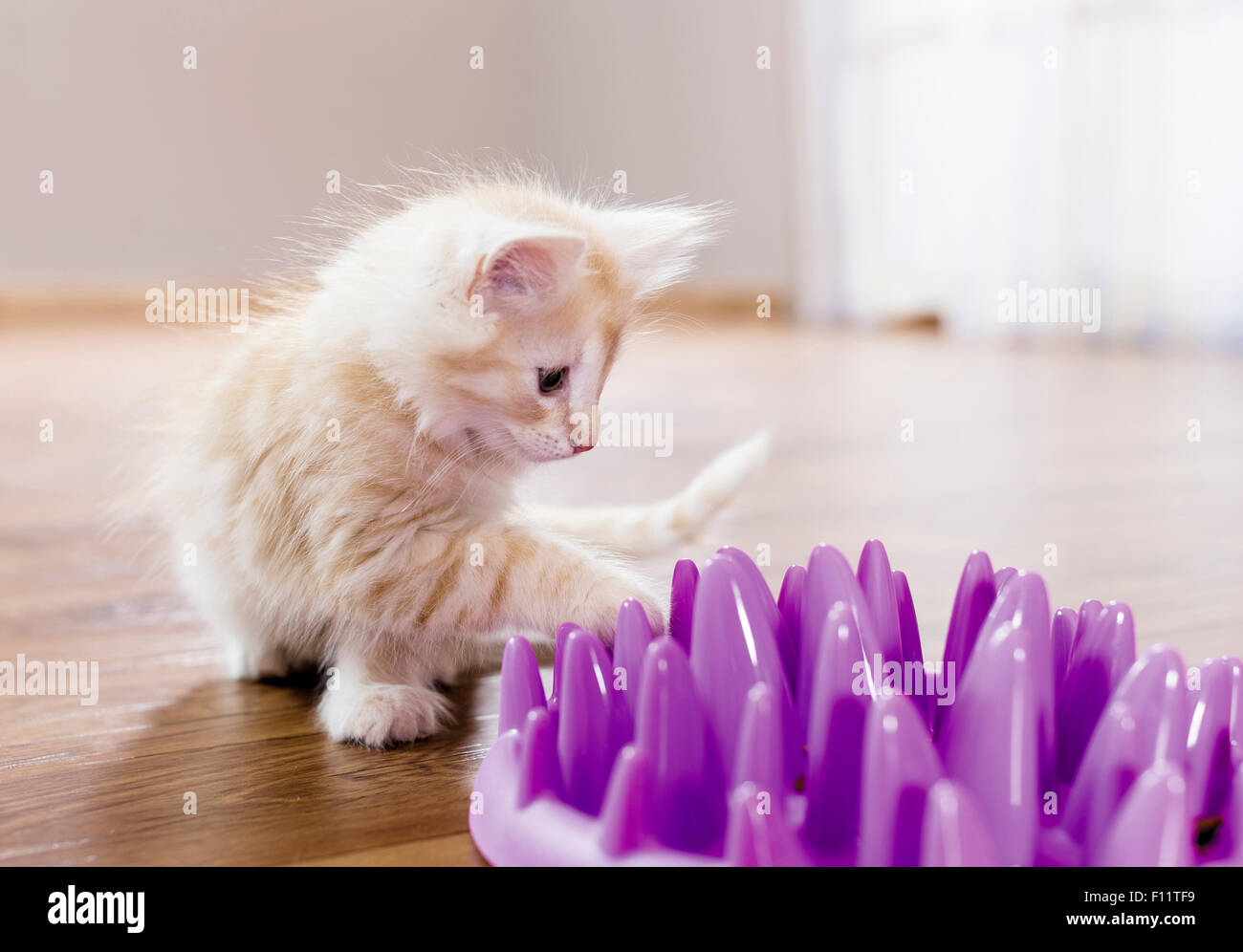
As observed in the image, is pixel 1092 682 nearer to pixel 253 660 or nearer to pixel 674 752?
pixel 674 752

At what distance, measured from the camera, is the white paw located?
4.04 feet

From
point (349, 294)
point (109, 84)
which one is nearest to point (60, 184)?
point (109, 84)

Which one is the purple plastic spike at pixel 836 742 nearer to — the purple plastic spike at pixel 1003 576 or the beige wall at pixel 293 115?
the purple plastic spike at pixel 1003 576

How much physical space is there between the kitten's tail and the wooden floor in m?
0.07

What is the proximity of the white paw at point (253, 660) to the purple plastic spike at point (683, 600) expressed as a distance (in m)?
0.44

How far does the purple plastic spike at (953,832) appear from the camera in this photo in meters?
0.65

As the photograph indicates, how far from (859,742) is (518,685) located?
0.83 feet

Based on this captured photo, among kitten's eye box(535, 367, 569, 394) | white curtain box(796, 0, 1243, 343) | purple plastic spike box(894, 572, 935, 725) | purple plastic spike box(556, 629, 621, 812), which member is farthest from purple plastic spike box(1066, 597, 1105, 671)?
white curtain box(796, 0, 1243, 343)

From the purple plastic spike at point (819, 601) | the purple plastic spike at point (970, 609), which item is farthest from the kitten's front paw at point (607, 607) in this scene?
the purple plastic spike at point (970, 609)

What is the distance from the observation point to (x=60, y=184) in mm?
5820

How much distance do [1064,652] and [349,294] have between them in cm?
63

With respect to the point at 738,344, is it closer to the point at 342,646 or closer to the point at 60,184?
the point at 60,184

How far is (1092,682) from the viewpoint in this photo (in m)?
0.87

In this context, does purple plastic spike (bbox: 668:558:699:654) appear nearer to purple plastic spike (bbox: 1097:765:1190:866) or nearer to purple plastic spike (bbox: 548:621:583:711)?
purple plastic spike (bbox: 548:621:583:711)
